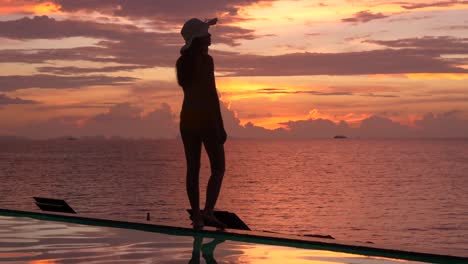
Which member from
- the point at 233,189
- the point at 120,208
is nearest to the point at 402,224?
the point at 120,208

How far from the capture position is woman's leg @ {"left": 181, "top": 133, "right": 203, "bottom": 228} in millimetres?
8492

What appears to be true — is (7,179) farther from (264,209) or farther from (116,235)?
(116,235)

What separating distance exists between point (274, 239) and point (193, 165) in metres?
1.29

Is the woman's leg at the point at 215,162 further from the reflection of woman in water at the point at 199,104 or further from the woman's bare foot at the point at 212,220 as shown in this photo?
the woman's bare foot at the point at 212,220

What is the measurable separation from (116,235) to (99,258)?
1.67 metres

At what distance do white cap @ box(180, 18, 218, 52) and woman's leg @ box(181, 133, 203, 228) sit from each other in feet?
3.35

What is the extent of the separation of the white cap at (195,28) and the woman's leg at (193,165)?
3.35ft

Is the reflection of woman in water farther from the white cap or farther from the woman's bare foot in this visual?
the woman's bare foot

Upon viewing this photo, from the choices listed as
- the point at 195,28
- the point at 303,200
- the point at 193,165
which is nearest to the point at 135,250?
the point at 193,165

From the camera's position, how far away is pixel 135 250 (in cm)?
746

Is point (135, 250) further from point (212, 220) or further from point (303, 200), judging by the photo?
point (303, 200)

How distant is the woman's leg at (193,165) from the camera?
8.49 meters

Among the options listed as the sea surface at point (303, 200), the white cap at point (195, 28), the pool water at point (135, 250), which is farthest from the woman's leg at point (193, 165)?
the sea surface at point (303, 200)

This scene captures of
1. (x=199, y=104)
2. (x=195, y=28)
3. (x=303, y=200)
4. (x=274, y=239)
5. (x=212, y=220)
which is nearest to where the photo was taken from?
(x=274, y=239)
